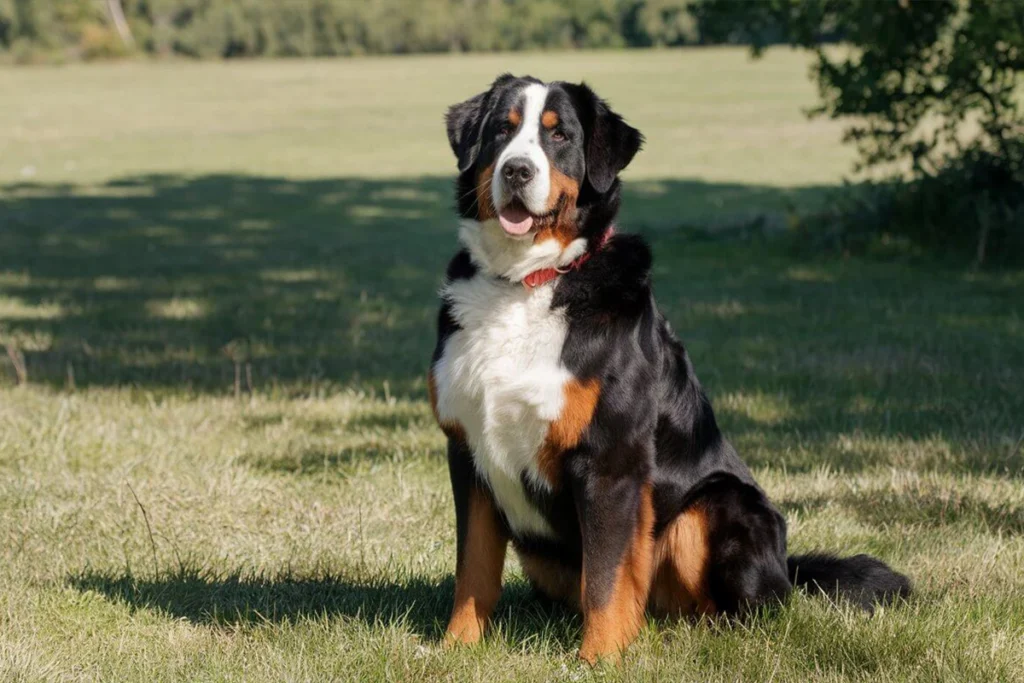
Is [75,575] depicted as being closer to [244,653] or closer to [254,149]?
[244,653]

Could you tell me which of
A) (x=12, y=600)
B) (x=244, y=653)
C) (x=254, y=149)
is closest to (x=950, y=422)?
(x=244, y=653)

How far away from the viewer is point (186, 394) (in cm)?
749

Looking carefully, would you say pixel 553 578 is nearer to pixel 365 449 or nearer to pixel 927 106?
pixel 365 449

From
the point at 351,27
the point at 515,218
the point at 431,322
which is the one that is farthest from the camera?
the point at 351,27

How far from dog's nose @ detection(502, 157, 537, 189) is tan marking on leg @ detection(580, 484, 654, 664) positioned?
1.02 metres

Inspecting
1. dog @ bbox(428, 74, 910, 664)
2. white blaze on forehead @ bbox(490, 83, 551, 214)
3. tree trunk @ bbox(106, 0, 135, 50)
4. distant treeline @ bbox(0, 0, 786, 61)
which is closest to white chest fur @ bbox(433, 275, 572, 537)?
dog @ bbox(428, 74, 910, 664)

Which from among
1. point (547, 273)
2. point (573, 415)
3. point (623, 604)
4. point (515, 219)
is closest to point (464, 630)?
point (623, 604)

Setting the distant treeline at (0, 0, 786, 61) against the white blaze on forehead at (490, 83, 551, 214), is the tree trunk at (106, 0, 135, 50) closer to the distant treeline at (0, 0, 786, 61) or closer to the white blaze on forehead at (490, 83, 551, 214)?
the distant treeline at (0, 0, 786, 61)

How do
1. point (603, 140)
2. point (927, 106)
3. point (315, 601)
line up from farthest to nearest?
1. point (927, 106)
2. point (315, 601)
3. point (603, 140)

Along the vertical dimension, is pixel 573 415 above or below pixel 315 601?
above

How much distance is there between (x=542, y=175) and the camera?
151 inches

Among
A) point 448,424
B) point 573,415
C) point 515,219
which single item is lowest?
point 448,424

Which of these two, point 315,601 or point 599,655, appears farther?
point 315,601

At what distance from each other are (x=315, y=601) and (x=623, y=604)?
3.93 feet
